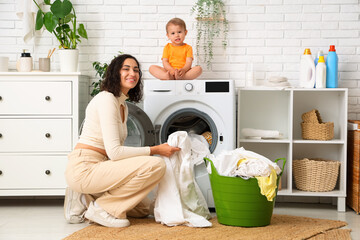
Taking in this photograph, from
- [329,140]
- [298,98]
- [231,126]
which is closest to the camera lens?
[231,126]

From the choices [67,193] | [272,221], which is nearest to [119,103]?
[67,193]

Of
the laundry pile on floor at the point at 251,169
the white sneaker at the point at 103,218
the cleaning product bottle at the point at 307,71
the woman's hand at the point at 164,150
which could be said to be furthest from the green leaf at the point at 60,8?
the cleaning product bottle at the point at 307,71

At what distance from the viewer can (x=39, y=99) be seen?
3580 millimetres

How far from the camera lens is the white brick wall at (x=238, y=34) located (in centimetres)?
399

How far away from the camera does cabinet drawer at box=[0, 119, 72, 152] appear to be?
3.57 meters

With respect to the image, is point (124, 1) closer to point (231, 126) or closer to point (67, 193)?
point (231, 126)

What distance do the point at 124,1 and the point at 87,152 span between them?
1.61 meters

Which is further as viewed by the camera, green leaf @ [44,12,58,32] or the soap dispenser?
green leaf @ [44,12,58,32]

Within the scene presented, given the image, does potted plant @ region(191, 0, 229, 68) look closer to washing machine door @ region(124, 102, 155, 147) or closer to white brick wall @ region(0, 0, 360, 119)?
white brick wall @ region(0, 0, 360, 119)

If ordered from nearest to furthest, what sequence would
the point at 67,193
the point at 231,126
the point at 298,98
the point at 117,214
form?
the point at 117,214 → the point at 67,193 → the point at 231,126 → the point at 298,98

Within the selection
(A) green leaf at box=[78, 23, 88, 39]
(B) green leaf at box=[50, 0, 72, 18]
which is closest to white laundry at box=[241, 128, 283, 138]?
(A) green leaf at box=[78, 23, 88, 39]

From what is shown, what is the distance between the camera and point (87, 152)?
2998 mm

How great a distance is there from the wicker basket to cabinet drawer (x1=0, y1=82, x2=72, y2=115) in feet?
5.95

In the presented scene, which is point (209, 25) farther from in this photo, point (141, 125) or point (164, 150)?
point (164, 150)
